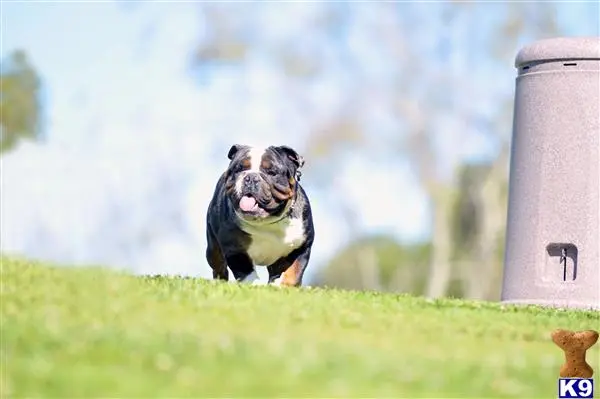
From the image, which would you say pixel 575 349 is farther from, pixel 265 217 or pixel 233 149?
pixel 233 149

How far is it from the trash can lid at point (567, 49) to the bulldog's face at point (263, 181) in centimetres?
516

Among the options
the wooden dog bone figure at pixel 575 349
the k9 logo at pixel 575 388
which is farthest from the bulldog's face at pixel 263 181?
the k9 logo at pixel 575 388

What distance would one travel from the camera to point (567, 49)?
742 inches

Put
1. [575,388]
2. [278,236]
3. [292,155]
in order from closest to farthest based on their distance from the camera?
[575,388] < [278,236] < [292,155]

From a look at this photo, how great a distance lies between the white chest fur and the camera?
1523cm

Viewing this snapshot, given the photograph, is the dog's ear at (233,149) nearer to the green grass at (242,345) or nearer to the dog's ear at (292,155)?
the dog's ear at (292,155)

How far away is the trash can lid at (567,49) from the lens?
61.7ft

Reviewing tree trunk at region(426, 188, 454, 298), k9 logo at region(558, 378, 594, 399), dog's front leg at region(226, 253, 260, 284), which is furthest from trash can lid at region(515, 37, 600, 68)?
tree trunk at region(426, 188, 454, 298)

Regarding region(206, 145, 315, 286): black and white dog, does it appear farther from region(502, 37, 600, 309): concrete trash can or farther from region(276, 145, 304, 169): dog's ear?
region(502, 37, 600, 309): concrete trash can

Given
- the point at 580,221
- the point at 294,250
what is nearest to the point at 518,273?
the point at 580,221

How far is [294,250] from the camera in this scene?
1541 cm

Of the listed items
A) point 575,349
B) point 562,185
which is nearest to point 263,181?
point 575,349

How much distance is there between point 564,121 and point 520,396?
10.1 metres

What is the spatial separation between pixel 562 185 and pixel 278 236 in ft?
17.4
